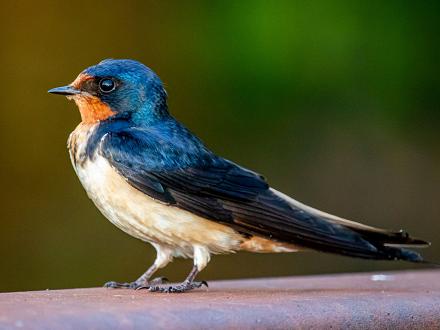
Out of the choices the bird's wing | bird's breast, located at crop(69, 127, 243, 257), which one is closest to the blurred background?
the bird's wing

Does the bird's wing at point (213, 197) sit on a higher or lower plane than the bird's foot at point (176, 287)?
higher

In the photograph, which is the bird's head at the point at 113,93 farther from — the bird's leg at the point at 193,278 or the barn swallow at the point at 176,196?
the bird's leg at the point at 193,278

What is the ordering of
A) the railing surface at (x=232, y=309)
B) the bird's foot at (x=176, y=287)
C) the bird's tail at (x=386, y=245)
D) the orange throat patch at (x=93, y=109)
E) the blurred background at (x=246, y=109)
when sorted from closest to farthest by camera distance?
1. the railing surface at (x=232, y=309)
2. the bird's foot at (x=176, y=287)
3. the bird's tail at (x=386, y=245)
4. the orange throat patch at (x=93, y=109)
5. the blurred background at (x=246, y=109)

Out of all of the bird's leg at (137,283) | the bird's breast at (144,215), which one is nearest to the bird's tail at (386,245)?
the bird's breast at (144,215)

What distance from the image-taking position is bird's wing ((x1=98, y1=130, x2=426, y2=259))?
11.2 feet

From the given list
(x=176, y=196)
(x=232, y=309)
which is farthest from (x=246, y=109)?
(x=232, y=309)

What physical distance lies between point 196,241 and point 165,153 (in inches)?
10.4

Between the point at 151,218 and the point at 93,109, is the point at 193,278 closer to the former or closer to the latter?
the point at 151,218

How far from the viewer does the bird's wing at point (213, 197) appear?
343 centimetres

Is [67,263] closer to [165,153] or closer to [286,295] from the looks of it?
[165,153]

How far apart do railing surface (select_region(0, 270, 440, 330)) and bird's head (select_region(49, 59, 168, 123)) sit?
710mm

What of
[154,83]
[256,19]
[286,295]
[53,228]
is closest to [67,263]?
[53,228]

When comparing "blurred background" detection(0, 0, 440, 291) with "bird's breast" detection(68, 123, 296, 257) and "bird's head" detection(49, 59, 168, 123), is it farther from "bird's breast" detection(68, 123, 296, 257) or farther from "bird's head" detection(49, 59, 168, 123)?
"bird's breast" detection(68, 123, 296, 257)

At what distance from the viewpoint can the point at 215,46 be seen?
522cm
